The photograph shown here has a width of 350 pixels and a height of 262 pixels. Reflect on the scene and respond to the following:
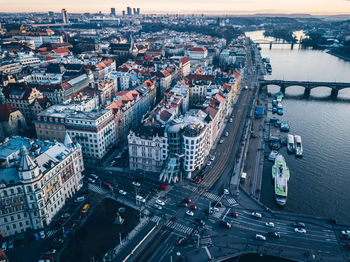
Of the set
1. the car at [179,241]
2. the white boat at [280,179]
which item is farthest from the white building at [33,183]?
the white boat at [280,179]

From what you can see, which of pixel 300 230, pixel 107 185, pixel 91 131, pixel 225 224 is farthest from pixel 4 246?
pixel 300 230

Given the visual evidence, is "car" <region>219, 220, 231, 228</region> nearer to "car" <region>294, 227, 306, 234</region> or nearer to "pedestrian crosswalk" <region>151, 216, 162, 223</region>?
"pedestrian crosswalk" <region>151, 216, 162, 223</region>

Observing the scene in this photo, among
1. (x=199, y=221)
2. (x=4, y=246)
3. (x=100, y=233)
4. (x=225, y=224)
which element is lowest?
(x=100, y=233)

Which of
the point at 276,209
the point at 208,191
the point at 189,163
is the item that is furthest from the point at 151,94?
the point at 276,209

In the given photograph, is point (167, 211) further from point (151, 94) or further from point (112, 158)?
point (151, 94)

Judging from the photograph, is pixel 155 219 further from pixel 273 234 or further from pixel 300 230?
pixel 300 230

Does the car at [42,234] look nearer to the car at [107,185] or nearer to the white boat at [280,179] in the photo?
the car at [107,185]
